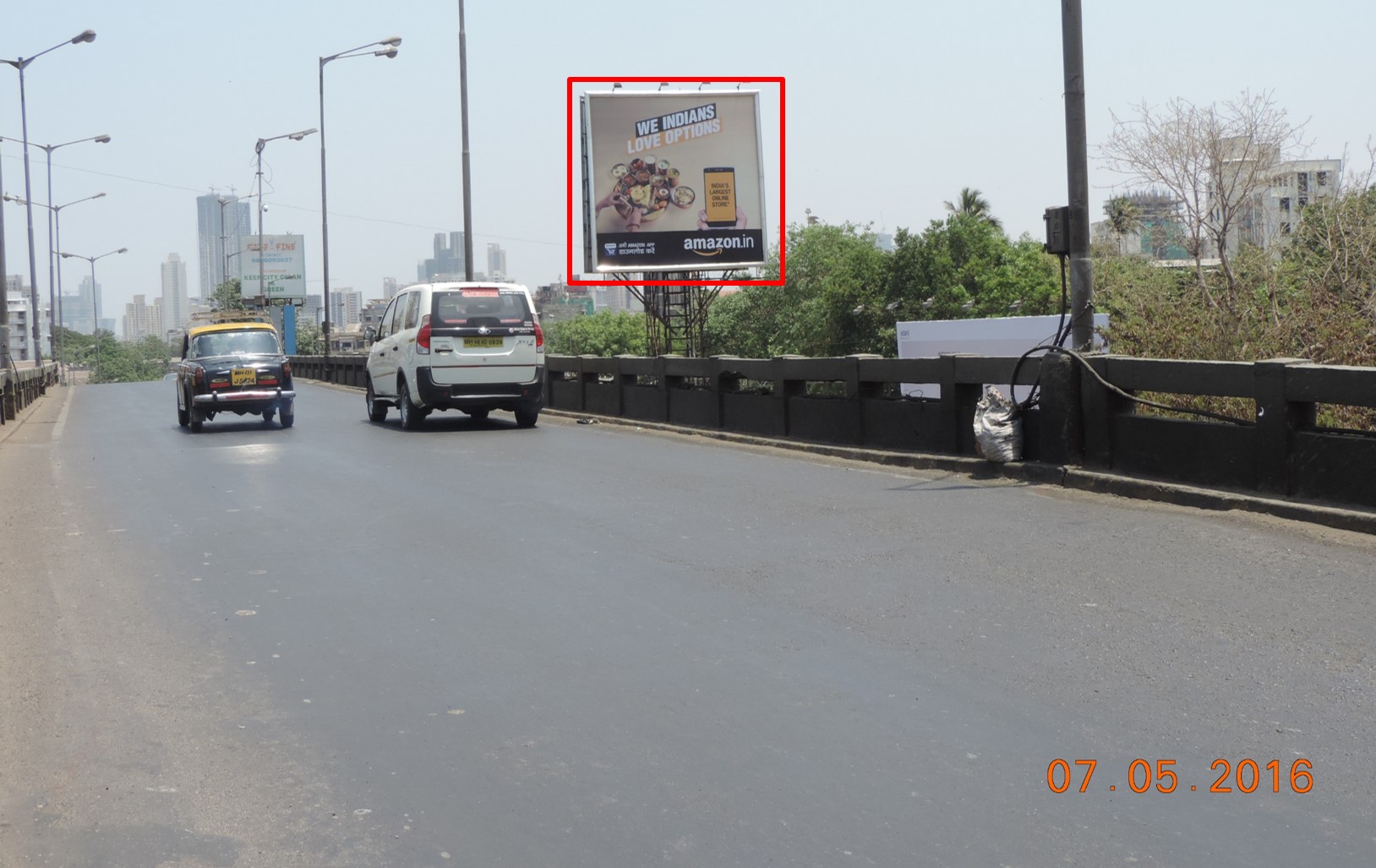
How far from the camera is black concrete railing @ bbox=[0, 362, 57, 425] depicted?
85.3ft

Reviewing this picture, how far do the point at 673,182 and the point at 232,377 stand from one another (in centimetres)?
1161

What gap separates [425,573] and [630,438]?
9.71 meters

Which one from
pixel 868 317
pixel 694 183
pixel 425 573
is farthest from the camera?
pixel 868 317

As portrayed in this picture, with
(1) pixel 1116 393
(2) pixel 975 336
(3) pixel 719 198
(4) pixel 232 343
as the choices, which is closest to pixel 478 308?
Result: (4) pixel 232 343

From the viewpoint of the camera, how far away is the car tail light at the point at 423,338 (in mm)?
19203

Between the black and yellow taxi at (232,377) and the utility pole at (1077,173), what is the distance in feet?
41.5

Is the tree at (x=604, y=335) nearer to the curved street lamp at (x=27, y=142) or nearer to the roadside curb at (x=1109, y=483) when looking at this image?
the curved street lamp at (x=27, y=142)

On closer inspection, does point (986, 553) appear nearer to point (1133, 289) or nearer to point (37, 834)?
point (37, 834)

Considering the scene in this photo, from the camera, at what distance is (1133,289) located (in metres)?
17.1

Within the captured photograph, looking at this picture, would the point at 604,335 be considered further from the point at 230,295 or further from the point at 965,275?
the point at 965,275

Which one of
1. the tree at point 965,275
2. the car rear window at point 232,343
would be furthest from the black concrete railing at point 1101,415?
the tree at point 965,275

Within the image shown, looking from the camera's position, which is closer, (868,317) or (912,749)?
(912,749)

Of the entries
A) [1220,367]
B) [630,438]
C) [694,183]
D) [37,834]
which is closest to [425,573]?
[37,834]

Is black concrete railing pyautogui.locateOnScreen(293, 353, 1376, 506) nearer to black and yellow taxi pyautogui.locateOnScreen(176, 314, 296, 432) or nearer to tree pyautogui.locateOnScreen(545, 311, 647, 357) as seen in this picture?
black and yellow taxi pyautogui.locateOnScreen(176, 314, 296, 432)
